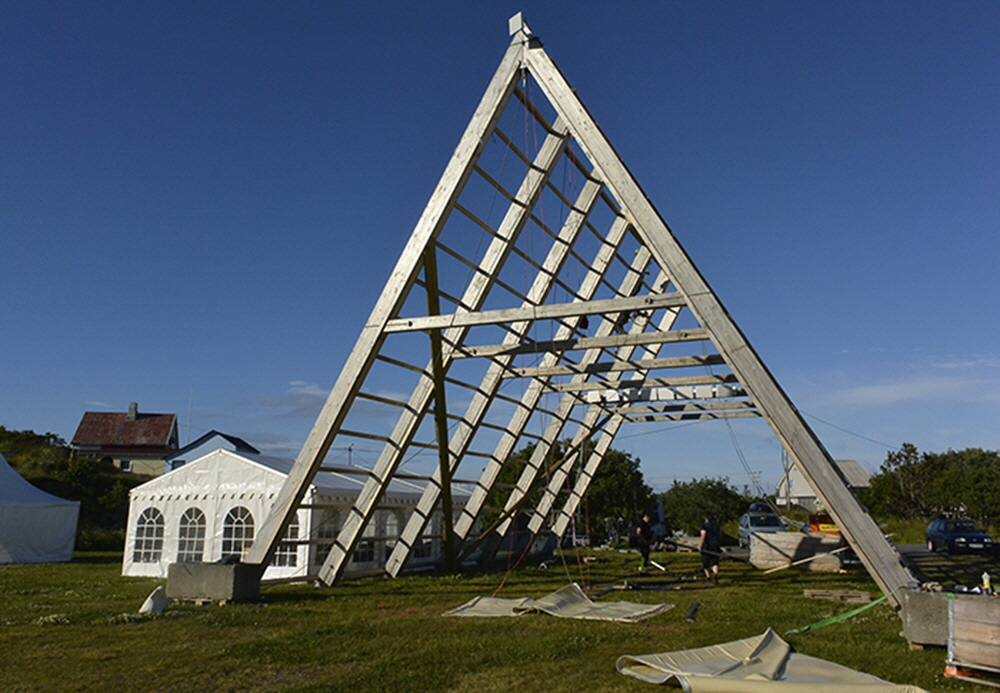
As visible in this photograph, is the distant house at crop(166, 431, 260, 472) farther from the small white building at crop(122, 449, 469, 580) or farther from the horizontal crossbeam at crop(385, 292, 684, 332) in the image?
the horizontal crossbeam at crop(385, 292, 684, 332)

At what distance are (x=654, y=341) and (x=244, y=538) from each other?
1002cm

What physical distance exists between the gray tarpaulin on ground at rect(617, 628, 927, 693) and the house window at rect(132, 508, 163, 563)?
44.2 ft

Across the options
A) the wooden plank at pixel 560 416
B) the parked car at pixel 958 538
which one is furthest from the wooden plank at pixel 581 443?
the parked car at pixel 958 538

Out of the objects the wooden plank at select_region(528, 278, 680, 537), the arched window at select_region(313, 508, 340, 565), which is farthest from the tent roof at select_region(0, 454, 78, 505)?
the wooden plank at select_region(528, 278, 680, 537)

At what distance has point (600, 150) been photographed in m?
9.72

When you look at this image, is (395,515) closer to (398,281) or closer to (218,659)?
(398,281)

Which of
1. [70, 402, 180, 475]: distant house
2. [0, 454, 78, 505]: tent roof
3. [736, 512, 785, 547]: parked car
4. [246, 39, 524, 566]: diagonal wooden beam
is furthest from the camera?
[70, 402, 180, 475]: distant house

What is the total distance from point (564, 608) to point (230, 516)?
899cm

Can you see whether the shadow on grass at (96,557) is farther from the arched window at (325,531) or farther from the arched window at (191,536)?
the arched window at (325,531)

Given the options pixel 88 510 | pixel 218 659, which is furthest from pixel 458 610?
pixel 88 510

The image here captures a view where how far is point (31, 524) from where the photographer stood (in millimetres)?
20156

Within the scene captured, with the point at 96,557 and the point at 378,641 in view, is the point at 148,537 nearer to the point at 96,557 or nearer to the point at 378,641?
the point at 96,557

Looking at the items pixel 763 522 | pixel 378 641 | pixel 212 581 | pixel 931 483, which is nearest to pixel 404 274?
pixel 212 581

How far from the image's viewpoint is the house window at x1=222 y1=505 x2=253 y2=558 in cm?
1447
